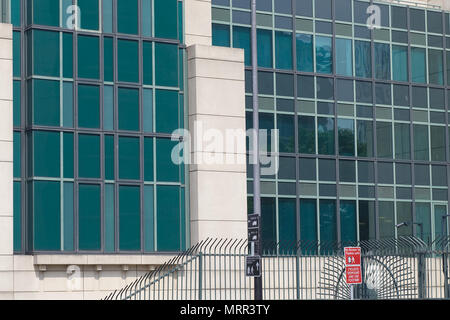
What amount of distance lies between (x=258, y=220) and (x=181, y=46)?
1105 cm

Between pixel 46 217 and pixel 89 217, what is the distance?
148cm

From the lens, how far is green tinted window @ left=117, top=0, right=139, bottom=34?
34.5m

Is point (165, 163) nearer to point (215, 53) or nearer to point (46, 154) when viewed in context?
point (46, 154)

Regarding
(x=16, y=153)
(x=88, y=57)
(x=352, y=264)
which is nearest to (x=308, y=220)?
(x=88, y=57)

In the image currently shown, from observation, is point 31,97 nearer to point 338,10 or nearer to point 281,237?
point 281,237

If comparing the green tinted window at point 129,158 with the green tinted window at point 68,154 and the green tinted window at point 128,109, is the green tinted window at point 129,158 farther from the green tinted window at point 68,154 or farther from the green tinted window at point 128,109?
the green tinted window at point 68,154

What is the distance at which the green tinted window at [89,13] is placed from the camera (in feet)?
111

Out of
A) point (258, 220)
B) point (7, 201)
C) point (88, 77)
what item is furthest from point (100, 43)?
point (258, 220)

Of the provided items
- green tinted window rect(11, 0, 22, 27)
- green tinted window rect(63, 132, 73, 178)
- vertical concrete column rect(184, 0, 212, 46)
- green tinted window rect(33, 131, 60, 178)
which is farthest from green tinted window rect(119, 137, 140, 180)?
green tinted window rect(11, 0, 22, 27)

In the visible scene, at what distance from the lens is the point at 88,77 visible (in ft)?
111

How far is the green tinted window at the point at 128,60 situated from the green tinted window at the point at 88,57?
0.85 m

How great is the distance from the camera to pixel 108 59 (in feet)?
112

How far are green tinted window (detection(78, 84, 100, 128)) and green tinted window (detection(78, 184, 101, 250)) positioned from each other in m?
2.06

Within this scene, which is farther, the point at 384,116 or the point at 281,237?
the point at 384,116
